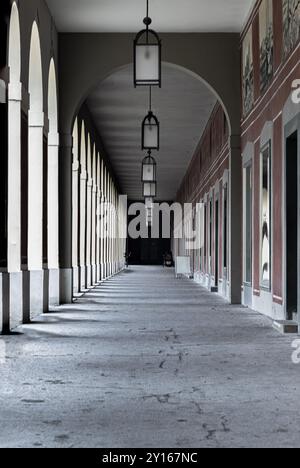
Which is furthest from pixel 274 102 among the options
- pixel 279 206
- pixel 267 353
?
pixel 267 353

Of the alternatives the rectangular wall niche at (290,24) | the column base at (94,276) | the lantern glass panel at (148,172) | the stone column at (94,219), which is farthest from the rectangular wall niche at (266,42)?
the stone column at (94,219)

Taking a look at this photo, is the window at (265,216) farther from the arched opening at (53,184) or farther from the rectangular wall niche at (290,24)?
the arched opening at (53,184)

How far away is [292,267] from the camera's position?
45.0 feet

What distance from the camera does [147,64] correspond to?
1367 centimetres

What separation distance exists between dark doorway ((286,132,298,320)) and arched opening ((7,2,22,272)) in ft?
15.4

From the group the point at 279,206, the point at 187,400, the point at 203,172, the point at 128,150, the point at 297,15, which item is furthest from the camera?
the point at 128,150

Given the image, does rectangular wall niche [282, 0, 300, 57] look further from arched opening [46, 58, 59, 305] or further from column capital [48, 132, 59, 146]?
column capital [48, 132, 59, 146]

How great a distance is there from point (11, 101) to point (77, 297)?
9701 millimetres

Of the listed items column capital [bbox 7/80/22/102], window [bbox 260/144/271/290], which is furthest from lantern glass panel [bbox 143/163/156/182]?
column capital [bbox 7/80/22/102]

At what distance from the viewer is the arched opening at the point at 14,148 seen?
14.4 meters

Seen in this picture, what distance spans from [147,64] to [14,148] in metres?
2.84

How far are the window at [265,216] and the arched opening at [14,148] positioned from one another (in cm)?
484

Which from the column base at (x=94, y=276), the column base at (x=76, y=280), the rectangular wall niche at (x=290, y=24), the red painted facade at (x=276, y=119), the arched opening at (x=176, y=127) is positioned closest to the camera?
the rectangular wall niche at (x=290, y=24)
